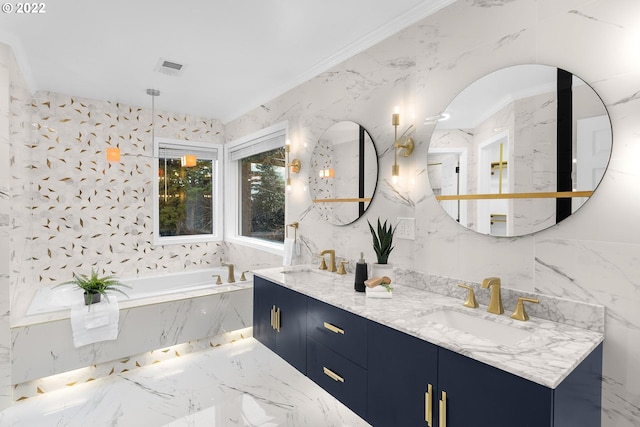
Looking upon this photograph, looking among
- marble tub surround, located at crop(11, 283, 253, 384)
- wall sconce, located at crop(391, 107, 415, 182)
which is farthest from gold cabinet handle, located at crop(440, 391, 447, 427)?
marble tub surround, located at crop(11, 283, 253, 384)

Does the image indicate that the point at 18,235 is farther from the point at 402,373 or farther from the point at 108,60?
the point at 402,373

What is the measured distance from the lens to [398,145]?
1998mm

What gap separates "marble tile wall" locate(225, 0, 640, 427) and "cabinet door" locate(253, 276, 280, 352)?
60 cm

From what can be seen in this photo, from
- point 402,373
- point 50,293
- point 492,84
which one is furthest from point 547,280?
point 50,293

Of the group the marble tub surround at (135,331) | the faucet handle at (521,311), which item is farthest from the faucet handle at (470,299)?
the marble tub surround at (135,331)

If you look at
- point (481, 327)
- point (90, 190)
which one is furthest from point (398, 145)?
point (90, 190)

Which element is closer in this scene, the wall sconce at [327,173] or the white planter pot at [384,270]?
the white planter pot at [384,270]

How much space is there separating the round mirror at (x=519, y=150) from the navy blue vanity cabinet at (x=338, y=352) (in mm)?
791

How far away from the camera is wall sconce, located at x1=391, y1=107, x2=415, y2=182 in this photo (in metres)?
1.97

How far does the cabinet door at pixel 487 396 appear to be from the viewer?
37.3 inches

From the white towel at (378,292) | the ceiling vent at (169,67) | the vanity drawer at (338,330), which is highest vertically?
the ceiling vent at (169,67)

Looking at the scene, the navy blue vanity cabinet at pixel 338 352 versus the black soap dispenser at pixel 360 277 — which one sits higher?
the black soap dispenser at pixel 360 277

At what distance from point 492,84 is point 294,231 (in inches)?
76.9

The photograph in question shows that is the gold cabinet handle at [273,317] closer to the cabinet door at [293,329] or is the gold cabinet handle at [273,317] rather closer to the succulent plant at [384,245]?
the cabinet door at [293,329]
